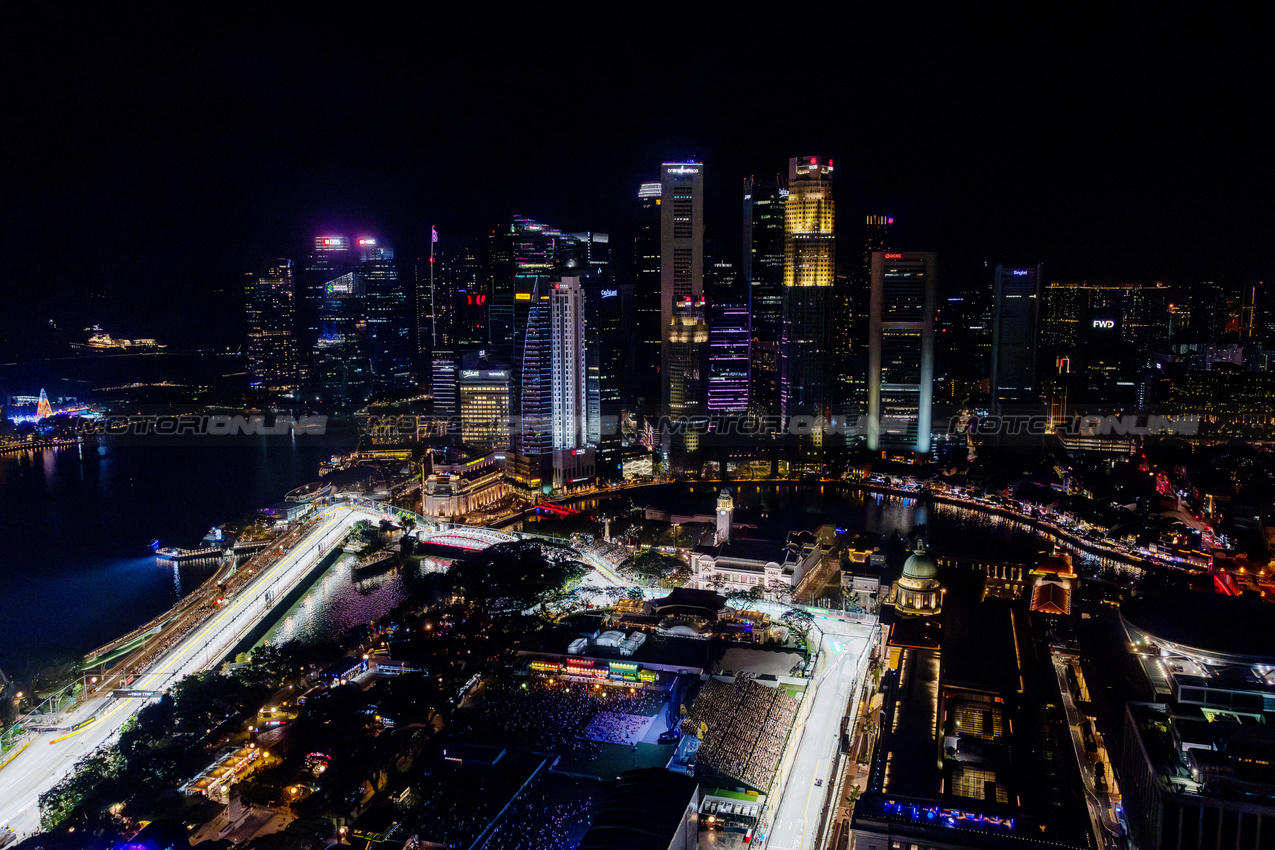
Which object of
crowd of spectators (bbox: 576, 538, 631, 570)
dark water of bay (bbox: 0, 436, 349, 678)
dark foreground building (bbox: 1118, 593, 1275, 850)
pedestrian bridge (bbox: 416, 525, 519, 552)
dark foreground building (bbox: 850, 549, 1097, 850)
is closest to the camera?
dark foreground building (bbox: 1118, 593, 1275, 850)

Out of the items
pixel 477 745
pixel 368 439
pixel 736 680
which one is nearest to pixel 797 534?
pixel 736 680

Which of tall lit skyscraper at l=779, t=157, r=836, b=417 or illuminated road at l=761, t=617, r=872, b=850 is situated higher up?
tall lit skyscraper at l=779, t=157, r=836, b=417

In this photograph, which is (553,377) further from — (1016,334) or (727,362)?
(1016,334)

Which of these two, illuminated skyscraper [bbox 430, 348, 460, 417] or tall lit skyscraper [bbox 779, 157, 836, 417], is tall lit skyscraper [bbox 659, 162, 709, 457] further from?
illuminated skyscraper [bbox 430, 348, 460, 417]

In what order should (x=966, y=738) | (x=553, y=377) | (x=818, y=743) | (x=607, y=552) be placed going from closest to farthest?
(x=966, y=738)
(x=818, y=743)
(x=607, y=552)
(x=553, y=377)

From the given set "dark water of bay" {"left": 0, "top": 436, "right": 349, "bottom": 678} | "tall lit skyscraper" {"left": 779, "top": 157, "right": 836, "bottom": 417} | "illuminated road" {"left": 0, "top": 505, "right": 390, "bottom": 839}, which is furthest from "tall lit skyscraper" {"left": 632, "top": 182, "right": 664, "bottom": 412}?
"illuminated road" {"left": 0, "top": 505, "right": 390, "bottom": 839}

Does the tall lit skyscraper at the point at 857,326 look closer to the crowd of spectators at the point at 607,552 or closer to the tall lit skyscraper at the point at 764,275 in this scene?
the tall lit skyscraper at the point at 764,275

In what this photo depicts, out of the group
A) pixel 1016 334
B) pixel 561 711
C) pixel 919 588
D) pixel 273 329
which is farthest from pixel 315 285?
pixel 919 588
